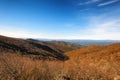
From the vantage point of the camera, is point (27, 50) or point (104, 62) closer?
point (104, 62)

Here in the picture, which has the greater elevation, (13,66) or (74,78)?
(13,66)

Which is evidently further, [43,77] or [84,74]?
[84,74]

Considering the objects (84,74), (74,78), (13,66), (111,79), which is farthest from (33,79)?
(111,79)

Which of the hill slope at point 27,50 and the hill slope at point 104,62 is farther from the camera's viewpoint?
the hill slope at point 27,50

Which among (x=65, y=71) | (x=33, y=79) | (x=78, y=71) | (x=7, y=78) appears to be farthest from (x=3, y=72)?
(x=78, y=71)

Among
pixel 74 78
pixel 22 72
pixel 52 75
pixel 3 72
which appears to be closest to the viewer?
pixel 3 72

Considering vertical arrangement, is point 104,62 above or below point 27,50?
above

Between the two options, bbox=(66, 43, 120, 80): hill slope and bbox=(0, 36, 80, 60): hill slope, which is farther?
bbox=(0, 36, 80, 60): hill slope

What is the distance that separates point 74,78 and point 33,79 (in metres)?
2.03

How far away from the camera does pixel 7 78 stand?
15.9ft

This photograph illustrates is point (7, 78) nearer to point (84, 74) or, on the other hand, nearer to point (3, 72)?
point (3, 72)

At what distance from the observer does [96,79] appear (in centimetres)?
653

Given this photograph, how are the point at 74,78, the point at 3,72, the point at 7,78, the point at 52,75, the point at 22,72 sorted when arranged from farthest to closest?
the point at 74,78
the point at 52,75
the point at 22,72
the point at 3,72
the point at 7,78

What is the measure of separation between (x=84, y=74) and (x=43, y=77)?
6.67 feet
